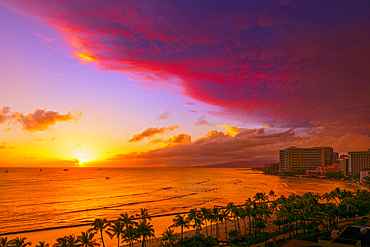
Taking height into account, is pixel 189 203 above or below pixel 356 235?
below

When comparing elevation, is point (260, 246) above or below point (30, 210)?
above

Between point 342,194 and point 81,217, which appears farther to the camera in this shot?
point 81,217

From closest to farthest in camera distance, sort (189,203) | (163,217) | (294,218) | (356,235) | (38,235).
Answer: (356,235)
(294,218)
(38,235)
(163,217)
(189,203)

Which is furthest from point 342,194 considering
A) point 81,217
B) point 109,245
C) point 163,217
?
point 81,217

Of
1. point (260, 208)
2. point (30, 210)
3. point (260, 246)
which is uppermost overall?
point (260, 208)

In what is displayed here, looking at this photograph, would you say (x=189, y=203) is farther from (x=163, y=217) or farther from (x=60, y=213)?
(x=60, y=213)

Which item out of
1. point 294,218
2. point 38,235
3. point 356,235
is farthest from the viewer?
point 38,235

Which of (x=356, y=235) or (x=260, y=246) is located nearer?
(x=356, y=235)

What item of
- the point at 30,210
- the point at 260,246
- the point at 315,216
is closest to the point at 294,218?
the point at 315,216

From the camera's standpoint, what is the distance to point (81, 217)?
86188 millimetres

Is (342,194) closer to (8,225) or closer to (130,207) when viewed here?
(130,207)

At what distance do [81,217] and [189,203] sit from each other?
4366cm

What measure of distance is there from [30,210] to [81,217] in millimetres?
26595

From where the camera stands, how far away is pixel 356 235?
38.8 meters
